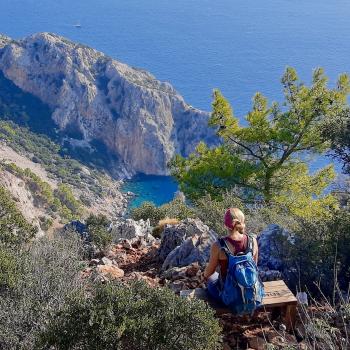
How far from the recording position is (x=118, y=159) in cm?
10212

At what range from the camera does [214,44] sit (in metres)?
163

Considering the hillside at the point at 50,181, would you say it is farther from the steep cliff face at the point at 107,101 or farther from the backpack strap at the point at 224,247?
the backpack strap at the point at 224,247

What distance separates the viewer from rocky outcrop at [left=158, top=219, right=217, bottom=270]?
6.91 metres

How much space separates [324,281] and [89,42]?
168 metres

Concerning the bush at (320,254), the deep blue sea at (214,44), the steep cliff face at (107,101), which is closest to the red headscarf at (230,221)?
the bush at (320,254)

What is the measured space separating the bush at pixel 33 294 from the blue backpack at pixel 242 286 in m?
1.53

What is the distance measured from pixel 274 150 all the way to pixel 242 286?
8.69 m

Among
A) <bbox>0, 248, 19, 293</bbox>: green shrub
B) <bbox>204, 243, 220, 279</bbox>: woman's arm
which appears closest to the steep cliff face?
<bbox>0, 248, 19, 293</bbox>: green shrub

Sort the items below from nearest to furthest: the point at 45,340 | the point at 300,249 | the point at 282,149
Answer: the point at 45,340 → the point at 300,249 → the point at 282,149

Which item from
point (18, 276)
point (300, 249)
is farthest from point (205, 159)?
point (18, 276)

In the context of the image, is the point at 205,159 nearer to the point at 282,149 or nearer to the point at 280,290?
the point at 282,149

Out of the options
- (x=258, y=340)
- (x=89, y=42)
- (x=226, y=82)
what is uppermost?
(x=89, y=42)

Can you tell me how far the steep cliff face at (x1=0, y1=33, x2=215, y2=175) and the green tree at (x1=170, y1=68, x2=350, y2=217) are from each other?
84.3 meters

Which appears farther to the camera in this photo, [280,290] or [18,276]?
[18,276]
